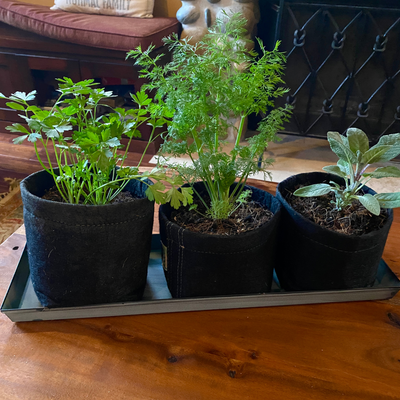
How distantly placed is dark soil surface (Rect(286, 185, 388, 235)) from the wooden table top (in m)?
0.15

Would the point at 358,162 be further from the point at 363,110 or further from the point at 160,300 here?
the point at 363,110

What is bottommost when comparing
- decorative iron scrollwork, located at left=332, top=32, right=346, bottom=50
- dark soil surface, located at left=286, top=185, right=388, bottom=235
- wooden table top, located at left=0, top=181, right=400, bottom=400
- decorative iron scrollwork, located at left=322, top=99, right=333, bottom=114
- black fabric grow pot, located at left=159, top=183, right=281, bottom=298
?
wooden table top, located at left=0, top=181, right=400, bottom=400

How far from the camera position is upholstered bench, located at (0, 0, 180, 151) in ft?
5.54

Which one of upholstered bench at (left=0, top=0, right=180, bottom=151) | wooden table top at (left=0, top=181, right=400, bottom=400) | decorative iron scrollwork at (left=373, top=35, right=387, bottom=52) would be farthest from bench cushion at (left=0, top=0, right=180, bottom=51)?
wooden table top at (left=0, top=181, right=400, bottom=400)

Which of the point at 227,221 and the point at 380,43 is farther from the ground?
the point at 380,43

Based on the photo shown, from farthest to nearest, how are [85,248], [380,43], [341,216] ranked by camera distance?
[380,43], [341,216], [85,248]

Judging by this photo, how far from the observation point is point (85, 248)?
0.55 metres

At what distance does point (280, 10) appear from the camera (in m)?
1.59

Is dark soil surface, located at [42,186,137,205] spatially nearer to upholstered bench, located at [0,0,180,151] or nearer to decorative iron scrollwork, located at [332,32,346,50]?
upholstered bench, located at [0,0,180,151]

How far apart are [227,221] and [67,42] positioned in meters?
1.57

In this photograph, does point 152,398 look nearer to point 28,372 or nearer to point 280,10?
point 28,372

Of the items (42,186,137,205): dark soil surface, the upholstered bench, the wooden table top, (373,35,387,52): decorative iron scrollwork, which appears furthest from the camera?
the upholstered bench

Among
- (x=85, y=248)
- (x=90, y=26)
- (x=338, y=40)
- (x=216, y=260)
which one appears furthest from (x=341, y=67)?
(x=85, y=248)

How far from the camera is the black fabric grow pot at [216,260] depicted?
0.57 meters
